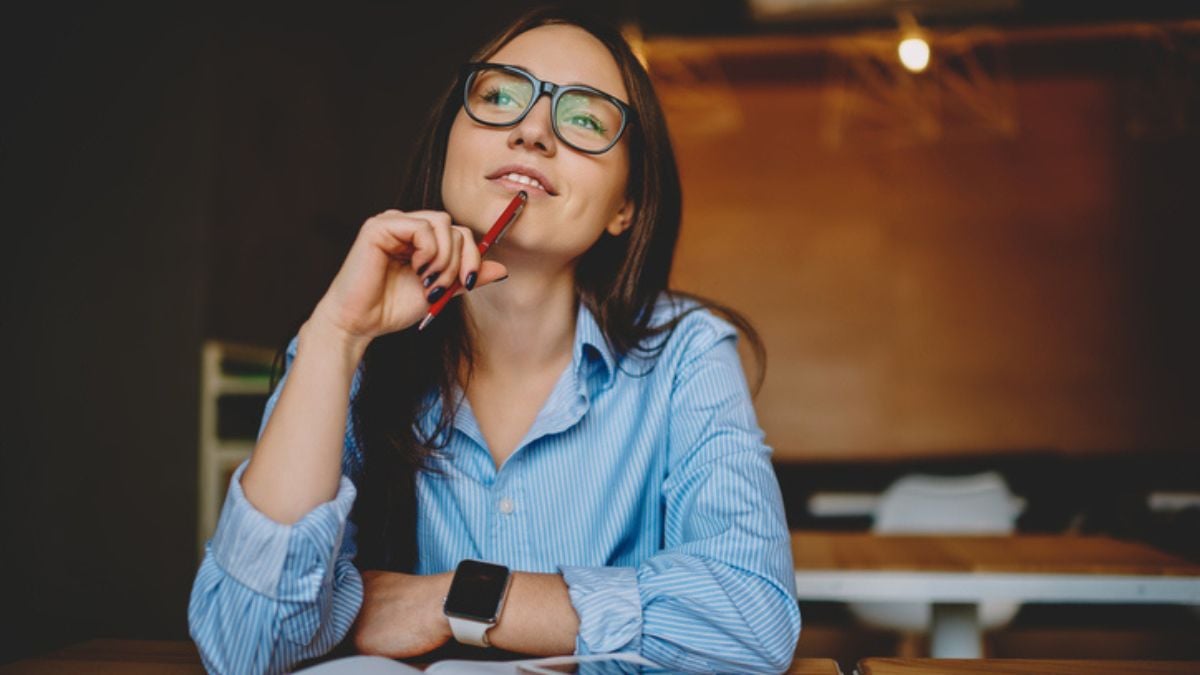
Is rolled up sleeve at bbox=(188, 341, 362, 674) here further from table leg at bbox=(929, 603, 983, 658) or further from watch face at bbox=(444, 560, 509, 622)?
table leg at bbox=(929, 603, 983, 658)

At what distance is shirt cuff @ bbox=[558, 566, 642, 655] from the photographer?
982 millimetres

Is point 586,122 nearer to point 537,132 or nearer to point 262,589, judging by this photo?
point 537,132

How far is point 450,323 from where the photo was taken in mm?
1438

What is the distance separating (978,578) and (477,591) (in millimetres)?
1115

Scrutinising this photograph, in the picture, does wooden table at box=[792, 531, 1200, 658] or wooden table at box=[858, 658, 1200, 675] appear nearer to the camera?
wooden table at box=[858, 658, 1200, 675]

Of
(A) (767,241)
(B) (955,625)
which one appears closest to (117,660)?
(B) (955,625)

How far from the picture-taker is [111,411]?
9.56 ft

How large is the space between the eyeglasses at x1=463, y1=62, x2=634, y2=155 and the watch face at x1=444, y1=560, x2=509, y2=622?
60 cm

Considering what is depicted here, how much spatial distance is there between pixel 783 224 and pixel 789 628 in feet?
15.7

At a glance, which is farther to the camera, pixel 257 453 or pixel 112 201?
pixel 112 201

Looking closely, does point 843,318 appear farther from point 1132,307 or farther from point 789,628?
point 789,628

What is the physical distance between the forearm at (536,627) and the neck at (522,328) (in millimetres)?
482

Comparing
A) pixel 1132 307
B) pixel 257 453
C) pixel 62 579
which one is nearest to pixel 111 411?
pixel 62 579

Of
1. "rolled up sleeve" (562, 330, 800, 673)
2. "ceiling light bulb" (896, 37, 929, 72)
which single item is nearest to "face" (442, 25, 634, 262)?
"rolled up sleeve" (562, 330, 800, 673)
